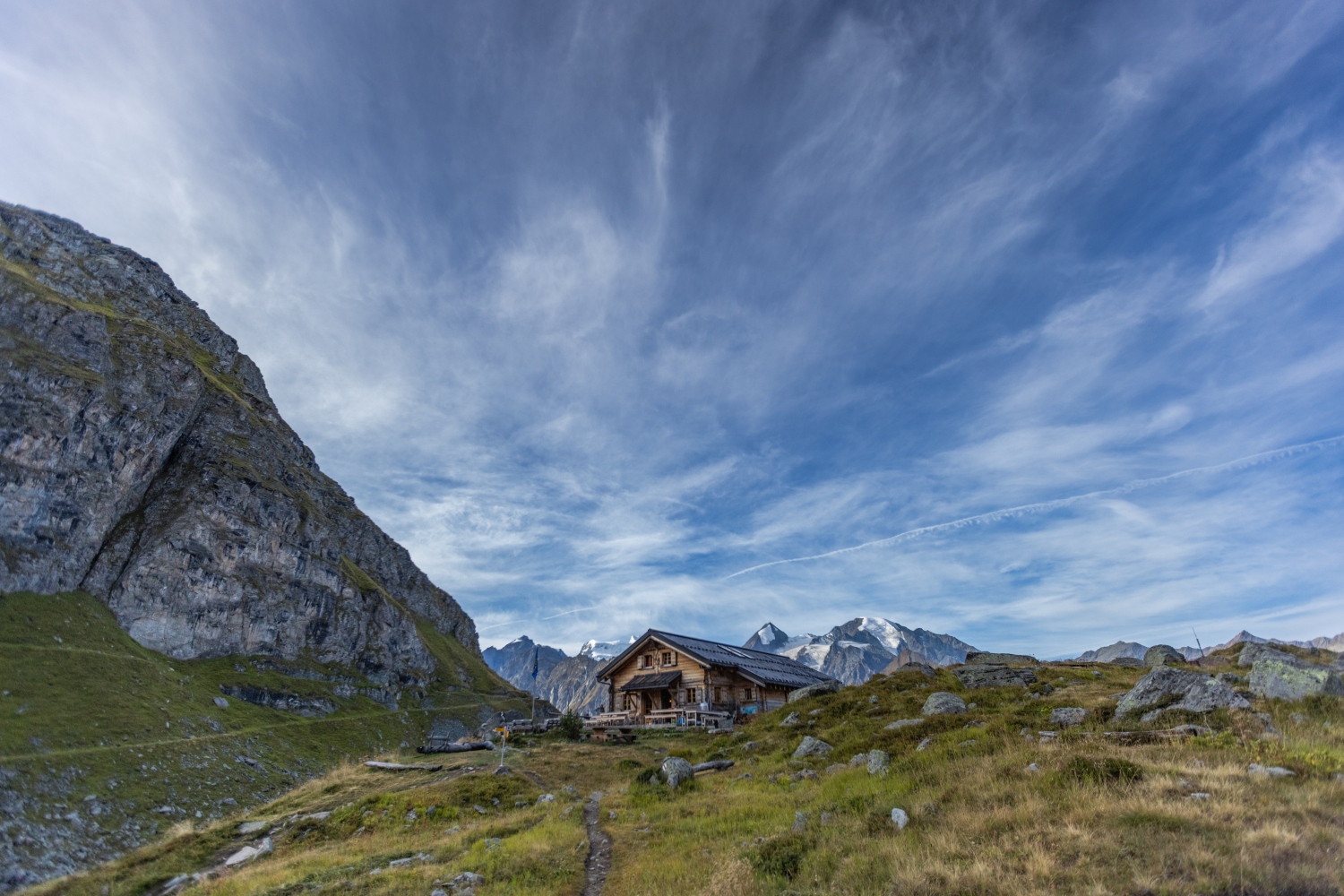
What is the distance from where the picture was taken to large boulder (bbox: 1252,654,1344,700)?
43.7 feet

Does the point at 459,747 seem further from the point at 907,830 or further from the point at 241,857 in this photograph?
the point at 907,830

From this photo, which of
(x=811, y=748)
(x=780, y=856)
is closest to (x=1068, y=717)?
(x=811, y=748)

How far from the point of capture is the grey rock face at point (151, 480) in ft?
236

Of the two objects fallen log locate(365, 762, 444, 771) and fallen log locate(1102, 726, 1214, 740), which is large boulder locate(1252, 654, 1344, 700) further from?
fallen log locate(365, 762, 444, 771)

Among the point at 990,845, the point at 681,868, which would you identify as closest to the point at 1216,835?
the point at 990,845

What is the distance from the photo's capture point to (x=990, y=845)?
856 cm

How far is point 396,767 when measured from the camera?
29547mm

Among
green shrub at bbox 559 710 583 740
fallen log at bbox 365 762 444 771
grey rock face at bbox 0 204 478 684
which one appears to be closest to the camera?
fallen log at bbox 365 762 444 771

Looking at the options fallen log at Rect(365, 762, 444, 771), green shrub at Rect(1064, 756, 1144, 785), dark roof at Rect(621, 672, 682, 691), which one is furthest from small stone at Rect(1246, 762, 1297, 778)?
dark roof at Rect(621, 672, 682, 691)

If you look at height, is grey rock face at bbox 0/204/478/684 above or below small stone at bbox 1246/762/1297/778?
above

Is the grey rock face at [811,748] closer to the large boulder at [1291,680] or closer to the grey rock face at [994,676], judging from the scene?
the grey rock face at [994,676]

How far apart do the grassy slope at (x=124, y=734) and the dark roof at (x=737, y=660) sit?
33.0 metres

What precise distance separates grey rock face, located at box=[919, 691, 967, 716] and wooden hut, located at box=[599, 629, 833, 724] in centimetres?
2193

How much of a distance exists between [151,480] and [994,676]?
11815cm
